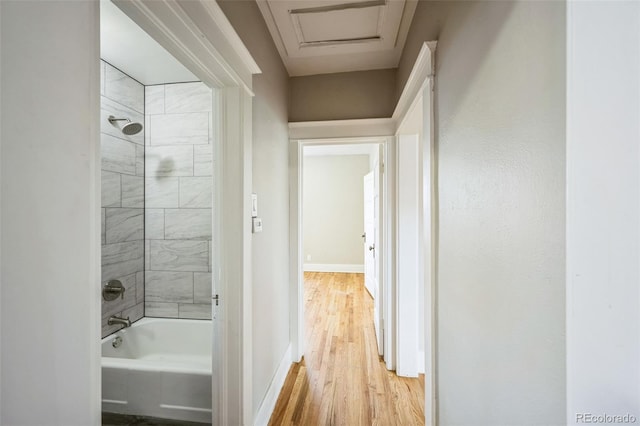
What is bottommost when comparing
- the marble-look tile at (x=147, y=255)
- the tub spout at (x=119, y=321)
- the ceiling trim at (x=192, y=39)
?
the tub spout at (x=119, y=321)

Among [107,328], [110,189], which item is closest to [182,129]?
[110,189]

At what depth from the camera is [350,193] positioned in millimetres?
5711

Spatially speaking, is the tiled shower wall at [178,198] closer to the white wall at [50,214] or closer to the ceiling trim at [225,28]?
the ceiling trim at [225,28]

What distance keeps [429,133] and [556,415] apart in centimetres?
Answer: 103

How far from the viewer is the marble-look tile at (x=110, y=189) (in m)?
2.02

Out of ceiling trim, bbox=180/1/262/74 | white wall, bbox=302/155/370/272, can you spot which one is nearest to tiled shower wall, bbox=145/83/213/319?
ceiling trim, bbox=180/1/262/74

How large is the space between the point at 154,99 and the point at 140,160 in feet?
1.85

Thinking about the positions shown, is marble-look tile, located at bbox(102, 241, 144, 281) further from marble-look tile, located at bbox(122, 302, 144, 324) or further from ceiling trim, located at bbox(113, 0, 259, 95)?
ceiling trim, located at bbox(113, 0, 259, 95)

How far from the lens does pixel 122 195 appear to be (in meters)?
2.17

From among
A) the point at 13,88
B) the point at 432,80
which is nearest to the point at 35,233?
the point at 13,88

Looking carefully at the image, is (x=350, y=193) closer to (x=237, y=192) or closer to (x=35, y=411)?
(x=237, y=192)

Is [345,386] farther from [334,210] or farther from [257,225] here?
[334,210]

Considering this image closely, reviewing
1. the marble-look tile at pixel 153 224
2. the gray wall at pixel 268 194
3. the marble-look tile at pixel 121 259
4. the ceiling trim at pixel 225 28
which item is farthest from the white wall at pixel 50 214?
the marble-look tile at pixel 153 224

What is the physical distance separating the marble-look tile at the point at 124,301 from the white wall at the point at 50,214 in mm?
1930
